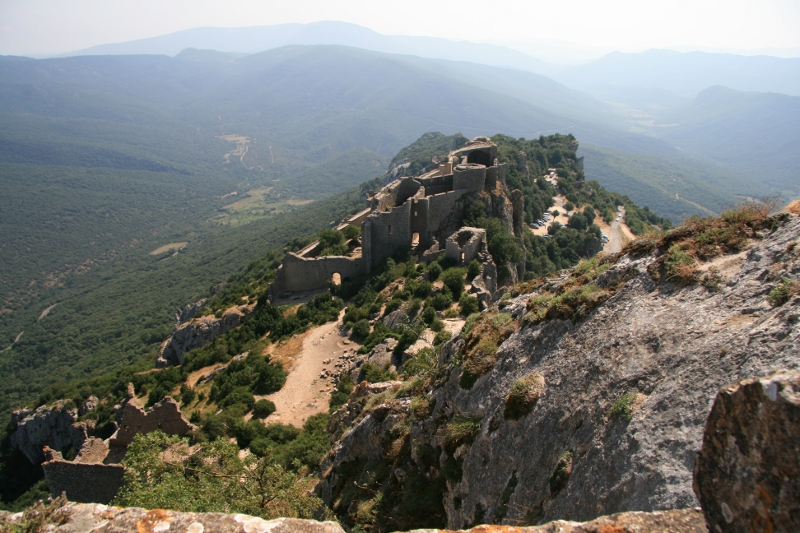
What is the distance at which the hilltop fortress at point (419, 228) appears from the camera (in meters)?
29.8

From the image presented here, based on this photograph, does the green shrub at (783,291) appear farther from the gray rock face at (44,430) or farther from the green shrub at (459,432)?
the gray rock face at (44,430)

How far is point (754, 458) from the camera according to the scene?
3480mm

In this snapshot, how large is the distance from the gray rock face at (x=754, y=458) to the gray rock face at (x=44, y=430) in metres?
39.6

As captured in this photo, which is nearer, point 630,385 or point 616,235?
point 630,385

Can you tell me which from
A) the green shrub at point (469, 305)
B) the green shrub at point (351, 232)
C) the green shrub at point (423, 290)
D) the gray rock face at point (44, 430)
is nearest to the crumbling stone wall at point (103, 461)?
the green shrub at point (423, 290)

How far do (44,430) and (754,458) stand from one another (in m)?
44.9

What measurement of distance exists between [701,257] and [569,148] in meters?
82.9

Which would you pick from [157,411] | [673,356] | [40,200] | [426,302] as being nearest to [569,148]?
[426,302]

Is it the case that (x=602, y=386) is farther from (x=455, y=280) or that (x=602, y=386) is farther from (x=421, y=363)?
(x=455, y=280)

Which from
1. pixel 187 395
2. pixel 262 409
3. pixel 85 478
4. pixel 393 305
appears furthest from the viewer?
pixel 187 395

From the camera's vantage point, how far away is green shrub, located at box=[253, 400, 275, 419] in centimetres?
2227

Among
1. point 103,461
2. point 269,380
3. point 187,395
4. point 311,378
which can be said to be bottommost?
point 187,395

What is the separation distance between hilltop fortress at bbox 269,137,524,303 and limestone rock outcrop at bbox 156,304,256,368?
3269 millimetres

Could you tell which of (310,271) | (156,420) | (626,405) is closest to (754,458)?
(626,405)
